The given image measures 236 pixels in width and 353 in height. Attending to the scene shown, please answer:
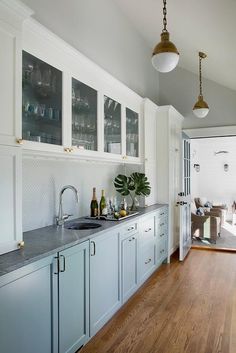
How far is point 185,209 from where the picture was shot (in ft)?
15.3

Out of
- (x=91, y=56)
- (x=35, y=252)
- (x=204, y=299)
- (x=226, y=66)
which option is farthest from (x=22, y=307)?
(x=226, y=66)

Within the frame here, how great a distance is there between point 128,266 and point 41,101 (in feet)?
6.03

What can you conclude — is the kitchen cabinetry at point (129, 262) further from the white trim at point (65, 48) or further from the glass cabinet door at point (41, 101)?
the white trim at point (65, 48)

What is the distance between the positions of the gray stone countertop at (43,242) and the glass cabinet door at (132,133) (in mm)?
1199

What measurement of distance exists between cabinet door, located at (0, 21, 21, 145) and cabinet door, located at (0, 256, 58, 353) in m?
0.76

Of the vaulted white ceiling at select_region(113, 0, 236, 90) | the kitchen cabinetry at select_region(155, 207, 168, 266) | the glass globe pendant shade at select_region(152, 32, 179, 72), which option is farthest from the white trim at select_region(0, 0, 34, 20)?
the kitchen cabinetry at select_region(155, 207, 168, 266)

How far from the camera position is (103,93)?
9.66 ft

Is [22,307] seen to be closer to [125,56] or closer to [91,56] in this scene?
[91,56]

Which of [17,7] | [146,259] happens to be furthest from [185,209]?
[17,7]

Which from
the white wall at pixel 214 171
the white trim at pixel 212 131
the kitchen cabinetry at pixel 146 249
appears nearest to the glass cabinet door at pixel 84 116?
the kitchen cabinetry at pixel 146 249

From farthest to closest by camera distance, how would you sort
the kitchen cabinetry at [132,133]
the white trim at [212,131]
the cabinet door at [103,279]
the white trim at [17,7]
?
the white trim at [212,131]
the kitchen cabinetry at [132,133]
the cabinet door at [103,279]
the white trim at [17,7]

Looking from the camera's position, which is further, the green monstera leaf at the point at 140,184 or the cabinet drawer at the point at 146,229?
the green monstera leaf at the point at 140,184

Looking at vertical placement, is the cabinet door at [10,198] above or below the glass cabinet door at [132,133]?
below

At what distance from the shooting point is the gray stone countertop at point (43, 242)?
5.01 ft
